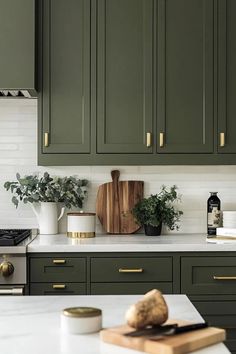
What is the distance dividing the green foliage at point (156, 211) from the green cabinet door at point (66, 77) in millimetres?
523

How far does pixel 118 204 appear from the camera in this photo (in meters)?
4.22

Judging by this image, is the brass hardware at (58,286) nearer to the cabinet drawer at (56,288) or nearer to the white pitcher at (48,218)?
the cabinet drawer at (56,288)

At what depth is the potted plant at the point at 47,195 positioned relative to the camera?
4.09 meters

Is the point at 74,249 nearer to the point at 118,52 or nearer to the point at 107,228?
the point at 107,228

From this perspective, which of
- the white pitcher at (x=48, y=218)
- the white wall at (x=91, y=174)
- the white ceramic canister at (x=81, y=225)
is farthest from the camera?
the white wall at (x=91, y=174)

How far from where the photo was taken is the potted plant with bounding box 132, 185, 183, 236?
403 centimetres

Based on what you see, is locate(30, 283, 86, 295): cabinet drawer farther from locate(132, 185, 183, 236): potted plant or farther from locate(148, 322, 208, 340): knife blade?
locate(148, 322, 208, 340): knife blade

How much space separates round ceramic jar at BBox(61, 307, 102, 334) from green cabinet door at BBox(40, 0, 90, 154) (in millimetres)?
2378

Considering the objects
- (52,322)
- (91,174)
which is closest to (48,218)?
(91,174)

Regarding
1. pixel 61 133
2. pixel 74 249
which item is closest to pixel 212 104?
pixel 61 133

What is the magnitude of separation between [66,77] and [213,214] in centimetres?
130

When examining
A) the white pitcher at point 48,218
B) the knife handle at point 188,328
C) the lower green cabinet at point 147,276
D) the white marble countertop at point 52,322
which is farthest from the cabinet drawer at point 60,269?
the knife handle at point 188,328

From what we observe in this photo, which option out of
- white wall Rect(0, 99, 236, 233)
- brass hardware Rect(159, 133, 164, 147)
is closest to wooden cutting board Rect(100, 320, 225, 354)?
brass hardware Rect(159, 133, 164, 147)

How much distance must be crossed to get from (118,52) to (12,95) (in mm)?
766
